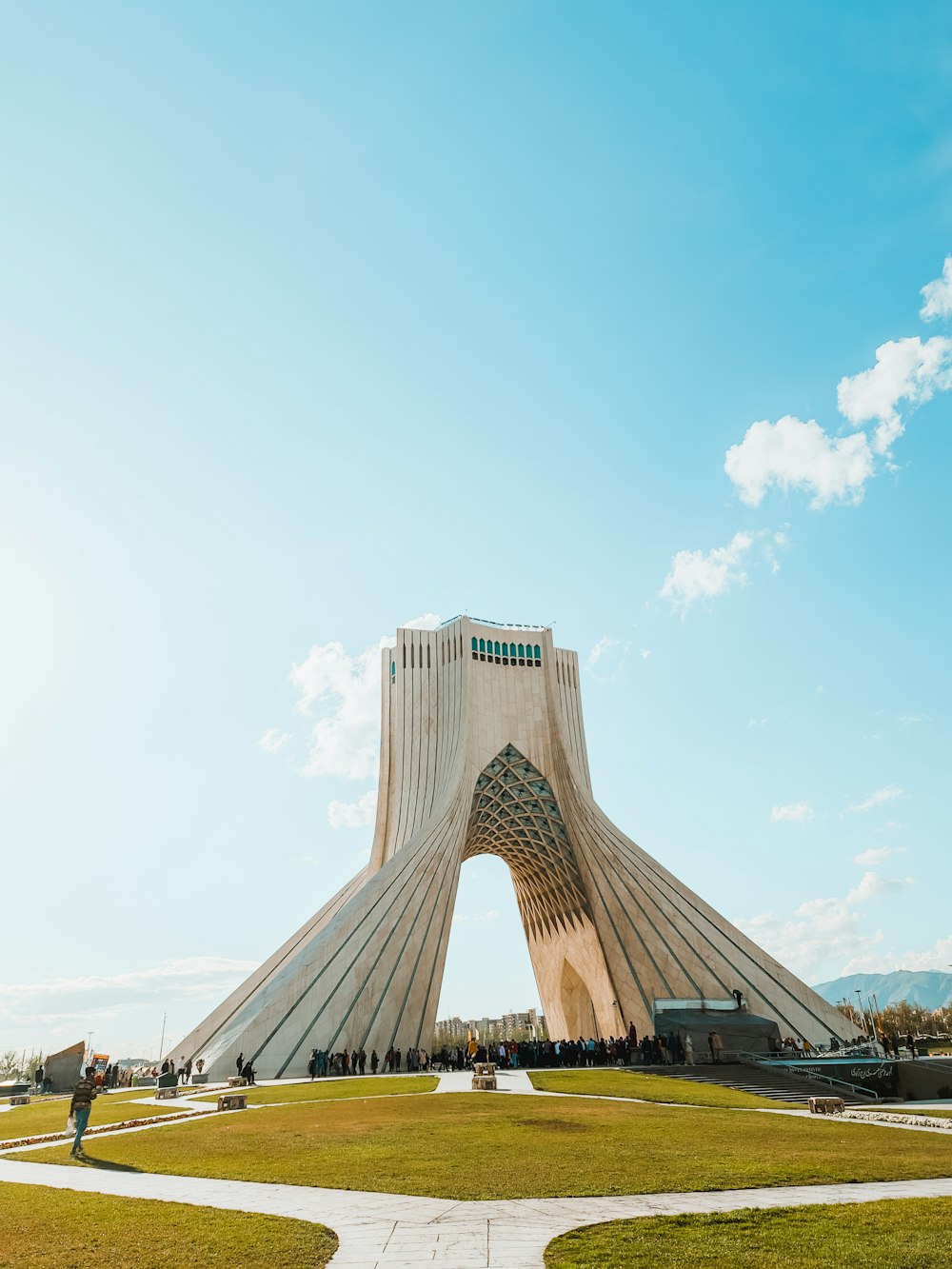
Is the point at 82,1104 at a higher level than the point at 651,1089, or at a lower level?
higher

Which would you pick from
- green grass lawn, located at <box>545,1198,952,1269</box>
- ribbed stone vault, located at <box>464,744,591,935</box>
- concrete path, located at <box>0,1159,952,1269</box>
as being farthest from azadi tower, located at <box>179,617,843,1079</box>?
green grass lawn, located at <box>545,1198,952,1269</box>

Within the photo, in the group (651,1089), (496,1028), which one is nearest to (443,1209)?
(651,1089)

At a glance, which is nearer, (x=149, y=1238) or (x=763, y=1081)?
(x=149, y=1238)

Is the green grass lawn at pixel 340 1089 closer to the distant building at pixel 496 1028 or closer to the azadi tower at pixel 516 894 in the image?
the azadi tower at pixel 516 894

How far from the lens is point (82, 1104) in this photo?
9820 mm

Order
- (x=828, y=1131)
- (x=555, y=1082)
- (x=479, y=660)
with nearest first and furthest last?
(x=828, y=1131) → (x=555, y=1082) → (x=479, y=660)

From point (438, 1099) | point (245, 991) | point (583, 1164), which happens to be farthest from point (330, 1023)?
point (583, 1164)

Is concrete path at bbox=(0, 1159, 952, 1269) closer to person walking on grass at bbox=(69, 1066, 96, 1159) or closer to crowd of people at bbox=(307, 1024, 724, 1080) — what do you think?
person walking on grass at bbox=(69, 1066, 96, 1159)

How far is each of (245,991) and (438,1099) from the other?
1644 cm

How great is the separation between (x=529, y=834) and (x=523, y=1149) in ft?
94.0

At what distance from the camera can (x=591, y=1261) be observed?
4.51m

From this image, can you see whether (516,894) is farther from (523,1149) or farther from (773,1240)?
(773,1240)

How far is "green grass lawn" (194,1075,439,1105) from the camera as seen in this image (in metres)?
15.2

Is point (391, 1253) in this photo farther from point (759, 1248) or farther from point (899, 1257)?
point (899, 1257)
